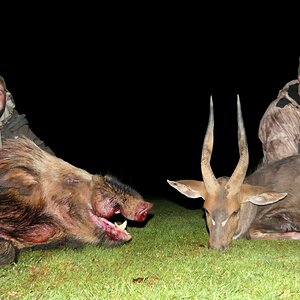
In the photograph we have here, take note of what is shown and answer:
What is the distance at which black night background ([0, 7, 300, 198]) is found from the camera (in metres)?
33.8

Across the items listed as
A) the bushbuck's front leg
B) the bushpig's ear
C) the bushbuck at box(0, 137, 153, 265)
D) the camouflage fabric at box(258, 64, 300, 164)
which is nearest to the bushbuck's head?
the bushbuck's front leg

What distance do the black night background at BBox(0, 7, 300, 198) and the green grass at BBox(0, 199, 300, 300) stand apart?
69.9 feet

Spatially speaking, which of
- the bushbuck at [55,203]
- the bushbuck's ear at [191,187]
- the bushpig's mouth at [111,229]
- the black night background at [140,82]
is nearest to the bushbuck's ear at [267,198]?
the bushbuck's ear at [191,187]

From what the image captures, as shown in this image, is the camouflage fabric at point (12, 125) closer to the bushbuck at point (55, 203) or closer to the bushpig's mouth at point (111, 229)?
the bushbuck at point (55, 203)

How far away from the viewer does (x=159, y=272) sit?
4.13 meters

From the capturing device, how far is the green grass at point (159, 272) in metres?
3.52

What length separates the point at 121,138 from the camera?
113ft

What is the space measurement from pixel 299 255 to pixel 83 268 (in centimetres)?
179

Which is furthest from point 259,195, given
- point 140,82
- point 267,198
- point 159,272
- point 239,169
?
point 140,82

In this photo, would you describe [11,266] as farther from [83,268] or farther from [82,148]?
[82,148]

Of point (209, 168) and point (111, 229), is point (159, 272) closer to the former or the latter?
point (111, 229)

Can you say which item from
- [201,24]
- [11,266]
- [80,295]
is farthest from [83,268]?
[201,24]

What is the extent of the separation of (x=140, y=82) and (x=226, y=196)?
1650 inches

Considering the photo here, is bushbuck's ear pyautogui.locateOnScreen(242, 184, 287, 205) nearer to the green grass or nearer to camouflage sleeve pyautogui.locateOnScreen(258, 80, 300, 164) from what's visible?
the green grass
